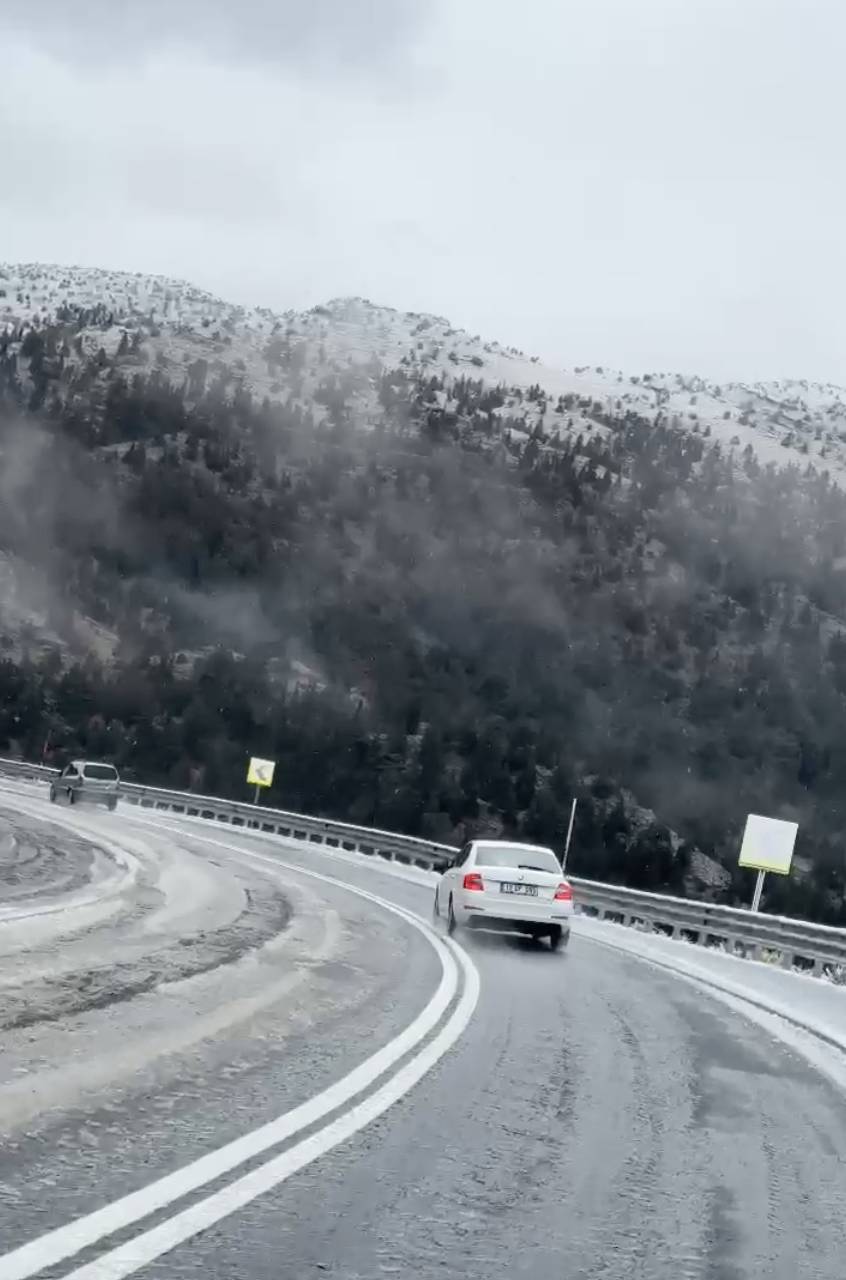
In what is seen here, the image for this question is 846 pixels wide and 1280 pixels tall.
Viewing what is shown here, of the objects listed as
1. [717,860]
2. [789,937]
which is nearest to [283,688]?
[717,860]

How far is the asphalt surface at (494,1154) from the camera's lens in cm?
566

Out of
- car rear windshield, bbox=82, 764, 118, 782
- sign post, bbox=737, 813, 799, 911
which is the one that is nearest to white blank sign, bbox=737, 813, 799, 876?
sign post, bbox=737, 813, 799, 911

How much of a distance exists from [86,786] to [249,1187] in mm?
43922

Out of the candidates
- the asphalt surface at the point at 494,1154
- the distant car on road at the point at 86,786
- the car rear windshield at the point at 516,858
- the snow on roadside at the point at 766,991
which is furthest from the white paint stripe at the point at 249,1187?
the distant car on road at the point at 86,786

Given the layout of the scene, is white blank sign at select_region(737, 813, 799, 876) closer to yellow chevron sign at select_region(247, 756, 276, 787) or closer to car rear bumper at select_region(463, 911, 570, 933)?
car rear bumper at select_region(463, 911, 570, 933)

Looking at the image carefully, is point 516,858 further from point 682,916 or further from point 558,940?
point 682,916

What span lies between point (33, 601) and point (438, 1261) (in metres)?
142

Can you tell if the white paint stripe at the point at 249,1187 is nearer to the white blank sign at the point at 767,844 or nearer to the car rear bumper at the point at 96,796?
the white blank sign at the point at 767,844

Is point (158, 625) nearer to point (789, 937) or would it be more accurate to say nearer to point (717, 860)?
point (717, 860)

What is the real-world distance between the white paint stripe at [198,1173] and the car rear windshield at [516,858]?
28.6 ft

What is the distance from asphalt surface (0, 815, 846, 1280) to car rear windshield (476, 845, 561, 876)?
801 centimetres

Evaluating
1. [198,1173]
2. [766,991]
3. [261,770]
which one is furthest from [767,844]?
[261,770]

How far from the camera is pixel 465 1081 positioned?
937cm

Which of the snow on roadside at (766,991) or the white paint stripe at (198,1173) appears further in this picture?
the snow on roadside at (766,991)
